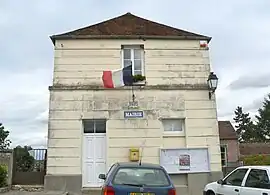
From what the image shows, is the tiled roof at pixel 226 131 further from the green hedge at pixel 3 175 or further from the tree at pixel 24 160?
the green hedge at pixel 3 175

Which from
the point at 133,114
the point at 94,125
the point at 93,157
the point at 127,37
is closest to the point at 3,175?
the point at 93,157

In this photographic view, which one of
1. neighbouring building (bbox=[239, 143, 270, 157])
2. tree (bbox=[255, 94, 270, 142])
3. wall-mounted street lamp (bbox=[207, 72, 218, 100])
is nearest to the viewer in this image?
wall-mounted street lamp (bbox=[207, 72, 218, 100])

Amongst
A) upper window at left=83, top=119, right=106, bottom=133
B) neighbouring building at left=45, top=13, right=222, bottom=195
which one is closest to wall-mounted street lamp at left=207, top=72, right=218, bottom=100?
neighbouring building at left=45, top=13, right=222, bottom=195

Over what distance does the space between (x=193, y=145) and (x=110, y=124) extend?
11.5 feet

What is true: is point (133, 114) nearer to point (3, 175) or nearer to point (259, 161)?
point (3, 175)

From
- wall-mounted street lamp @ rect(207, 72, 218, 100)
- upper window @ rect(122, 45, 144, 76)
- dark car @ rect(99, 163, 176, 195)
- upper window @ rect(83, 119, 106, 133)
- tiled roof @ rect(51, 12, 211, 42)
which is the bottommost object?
dark car @ rect(99, 163, 176, 195)

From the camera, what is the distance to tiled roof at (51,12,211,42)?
16.1 meters

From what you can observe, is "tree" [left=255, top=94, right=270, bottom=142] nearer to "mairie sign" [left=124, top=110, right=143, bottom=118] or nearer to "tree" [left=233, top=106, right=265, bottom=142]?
"tree" [left=233, top=106, right=265, bottom=142]

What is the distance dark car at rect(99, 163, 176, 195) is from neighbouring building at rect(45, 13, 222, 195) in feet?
20.6

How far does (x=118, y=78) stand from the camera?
49.9 feet

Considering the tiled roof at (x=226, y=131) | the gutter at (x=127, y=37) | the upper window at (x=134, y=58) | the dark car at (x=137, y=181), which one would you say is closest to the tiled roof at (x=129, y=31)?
the gutter at (x=127, y=37)

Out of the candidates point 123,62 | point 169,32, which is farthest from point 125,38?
point 169,32

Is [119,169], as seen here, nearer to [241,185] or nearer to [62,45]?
[241,185]

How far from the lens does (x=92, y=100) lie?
15.3 metres
